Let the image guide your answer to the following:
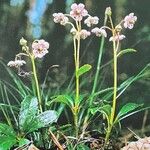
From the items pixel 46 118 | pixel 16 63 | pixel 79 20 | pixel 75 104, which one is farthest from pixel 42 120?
pixel 79 20

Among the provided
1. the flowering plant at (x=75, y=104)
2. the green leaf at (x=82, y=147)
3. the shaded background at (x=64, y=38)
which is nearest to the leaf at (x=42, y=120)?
the flowering plant at (x=75, y=104)

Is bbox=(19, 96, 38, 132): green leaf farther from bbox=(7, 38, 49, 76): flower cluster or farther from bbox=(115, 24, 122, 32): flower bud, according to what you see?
bbox=(115, 24, 122, 32): flower bud

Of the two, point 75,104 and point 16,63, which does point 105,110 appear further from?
point 16,63

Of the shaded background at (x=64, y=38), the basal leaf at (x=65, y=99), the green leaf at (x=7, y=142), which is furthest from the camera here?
the shaded background at (x=64, y=38)

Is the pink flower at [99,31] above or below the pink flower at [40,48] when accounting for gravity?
above

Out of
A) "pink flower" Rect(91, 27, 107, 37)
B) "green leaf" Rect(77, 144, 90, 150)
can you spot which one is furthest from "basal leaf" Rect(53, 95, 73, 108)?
"pink flower" Rect(91, 27, 107, 37)

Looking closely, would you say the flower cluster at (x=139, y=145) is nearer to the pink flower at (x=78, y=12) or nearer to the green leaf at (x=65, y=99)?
the green leaf at (x=65, y=99)

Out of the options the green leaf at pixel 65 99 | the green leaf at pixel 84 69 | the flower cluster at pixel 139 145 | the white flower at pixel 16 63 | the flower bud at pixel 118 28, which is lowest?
the flower cluster at pixel 139 145
